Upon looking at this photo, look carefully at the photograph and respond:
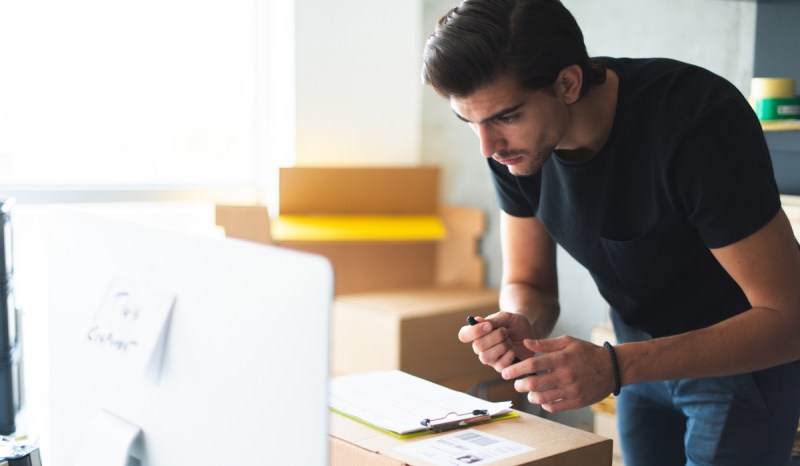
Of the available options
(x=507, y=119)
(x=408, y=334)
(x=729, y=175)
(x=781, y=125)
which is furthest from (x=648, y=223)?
(x=408, y=334)

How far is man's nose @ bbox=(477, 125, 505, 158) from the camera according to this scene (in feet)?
4.30

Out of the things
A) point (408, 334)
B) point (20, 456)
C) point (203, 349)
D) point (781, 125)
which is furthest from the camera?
point (408, 334)

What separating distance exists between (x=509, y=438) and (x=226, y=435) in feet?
1.45

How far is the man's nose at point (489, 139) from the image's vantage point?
4.30 ft

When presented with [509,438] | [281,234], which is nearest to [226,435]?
[509,438]

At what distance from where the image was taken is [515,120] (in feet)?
4.26

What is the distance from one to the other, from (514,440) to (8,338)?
0.72 metres

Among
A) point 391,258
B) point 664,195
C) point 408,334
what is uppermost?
point 664,195

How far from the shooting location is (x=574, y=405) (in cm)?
121

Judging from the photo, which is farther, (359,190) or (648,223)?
(359,190)

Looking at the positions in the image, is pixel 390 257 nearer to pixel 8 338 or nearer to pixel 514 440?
pixel 8 338

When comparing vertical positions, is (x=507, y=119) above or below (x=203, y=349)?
above

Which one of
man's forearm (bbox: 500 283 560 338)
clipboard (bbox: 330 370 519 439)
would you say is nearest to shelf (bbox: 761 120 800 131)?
man's forearm (bbox: 500 283 560 338)

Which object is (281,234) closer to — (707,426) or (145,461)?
(707,426)
